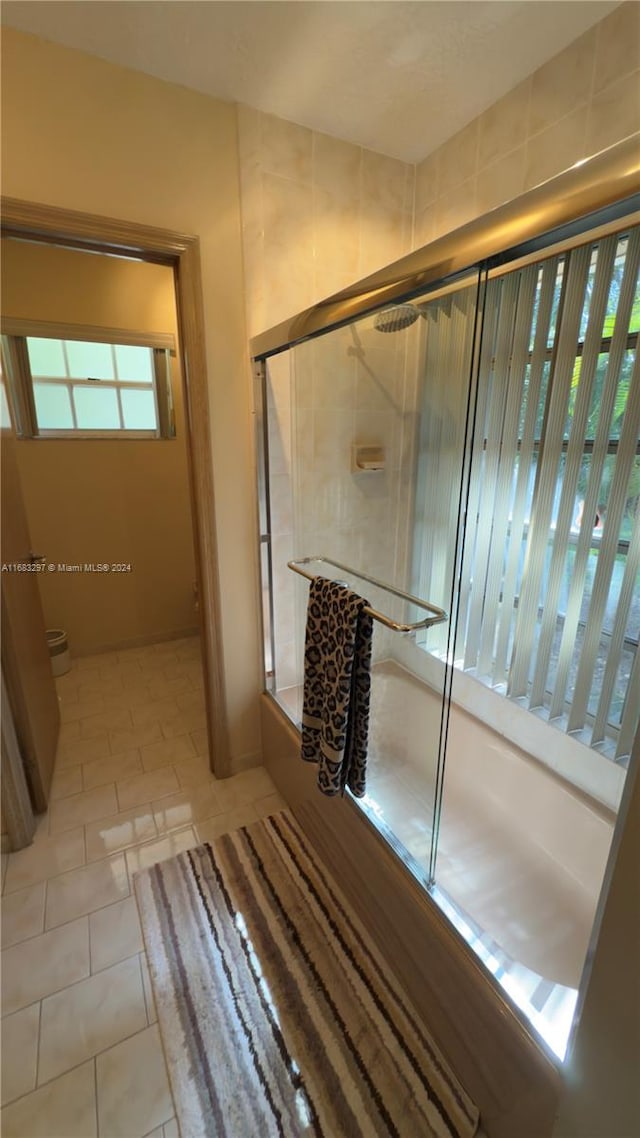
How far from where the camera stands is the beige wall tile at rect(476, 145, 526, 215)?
4.82 feet

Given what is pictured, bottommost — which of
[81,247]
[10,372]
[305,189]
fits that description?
[10,372]

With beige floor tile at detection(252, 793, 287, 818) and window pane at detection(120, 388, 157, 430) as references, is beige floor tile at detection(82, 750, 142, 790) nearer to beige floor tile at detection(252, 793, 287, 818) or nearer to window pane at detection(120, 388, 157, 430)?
beige floor tile at detection(252, 793, 287, 818)

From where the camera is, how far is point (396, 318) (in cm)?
158

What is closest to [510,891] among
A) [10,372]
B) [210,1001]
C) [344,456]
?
[210,1001]

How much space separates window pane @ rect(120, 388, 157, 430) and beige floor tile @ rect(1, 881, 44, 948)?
260cm

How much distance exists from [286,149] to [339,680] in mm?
1844

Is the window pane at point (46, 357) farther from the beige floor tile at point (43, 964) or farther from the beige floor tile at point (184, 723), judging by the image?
the beige floor tile at point (43, 964)

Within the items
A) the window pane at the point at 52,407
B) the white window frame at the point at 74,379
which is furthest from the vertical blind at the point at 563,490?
the window pane at the point at 52,407

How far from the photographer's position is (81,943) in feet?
4.67

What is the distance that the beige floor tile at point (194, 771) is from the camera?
2.10m

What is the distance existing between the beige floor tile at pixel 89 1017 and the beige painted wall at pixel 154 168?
1300 mm

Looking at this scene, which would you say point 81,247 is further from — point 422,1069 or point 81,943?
point 422,1069

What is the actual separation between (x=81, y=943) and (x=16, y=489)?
171 centimetres

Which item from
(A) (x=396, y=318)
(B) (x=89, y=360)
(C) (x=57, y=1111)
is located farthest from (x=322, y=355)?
(C) (x=57, y=1111)
